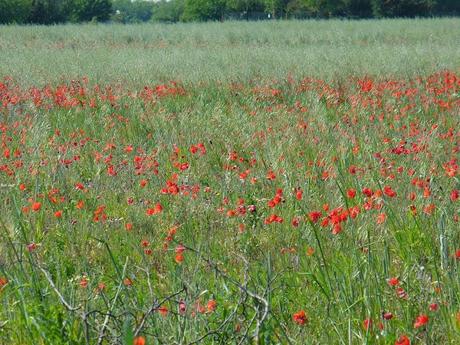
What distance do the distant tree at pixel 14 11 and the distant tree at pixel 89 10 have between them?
723 cm

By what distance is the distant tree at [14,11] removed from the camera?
44031 mm

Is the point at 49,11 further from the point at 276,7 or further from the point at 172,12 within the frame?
the point at 172,12

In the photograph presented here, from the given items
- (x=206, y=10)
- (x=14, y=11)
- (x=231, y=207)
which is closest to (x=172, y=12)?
(x=206, y=10)

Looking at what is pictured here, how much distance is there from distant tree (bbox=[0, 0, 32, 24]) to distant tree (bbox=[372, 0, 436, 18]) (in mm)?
21876

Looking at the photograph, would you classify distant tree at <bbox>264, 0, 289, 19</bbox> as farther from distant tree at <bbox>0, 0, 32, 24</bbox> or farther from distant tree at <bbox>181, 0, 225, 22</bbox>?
distant tree at <bbox>0, 0, 32, 24</bbox>

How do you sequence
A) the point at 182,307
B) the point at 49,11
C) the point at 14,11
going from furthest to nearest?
the point at 49,11 < the point at 14,11 < the point at 182,307

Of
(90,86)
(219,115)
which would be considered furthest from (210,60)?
(219,115)

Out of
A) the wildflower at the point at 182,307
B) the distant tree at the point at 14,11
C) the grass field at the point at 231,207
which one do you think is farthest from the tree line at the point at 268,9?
the wildflower at the point at 182,307

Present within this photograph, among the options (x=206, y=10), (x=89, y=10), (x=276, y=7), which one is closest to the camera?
(x=276, y=7)

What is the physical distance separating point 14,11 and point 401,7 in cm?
2477

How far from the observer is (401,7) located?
165ft

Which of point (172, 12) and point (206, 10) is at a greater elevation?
point (206, 10)

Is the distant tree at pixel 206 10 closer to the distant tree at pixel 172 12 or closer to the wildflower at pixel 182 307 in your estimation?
the distant tree at pixel 172 12

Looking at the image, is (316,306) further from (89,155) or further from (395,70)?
(395,70)
